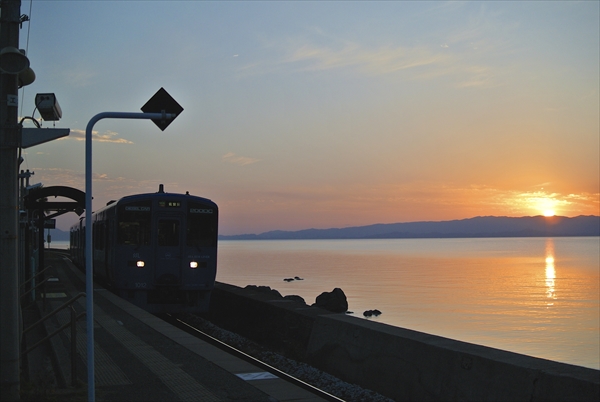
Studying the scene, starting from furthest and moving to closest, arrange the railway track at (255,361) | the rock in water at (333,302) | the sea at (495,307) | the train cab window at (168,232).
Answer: the rock in water at (333,302), the sea at (495,307), the train cab window at (168,232), the railway track at (255,361)

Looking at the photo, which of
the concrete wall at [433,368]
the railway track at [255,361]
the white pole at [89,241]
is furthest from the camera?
the railway track at [255,361]

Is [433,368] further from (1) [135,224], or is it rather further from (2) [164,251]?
(1) [135,224]

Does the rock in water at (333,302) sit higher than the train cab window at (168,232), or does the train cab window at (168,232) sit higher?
the train cab window at (168,232)

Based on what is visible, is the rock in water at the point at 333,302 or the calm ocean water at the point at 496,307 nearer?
the calm ocean water at the point at 496,307

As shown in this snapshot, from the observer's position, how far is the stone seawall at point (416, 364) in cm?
675

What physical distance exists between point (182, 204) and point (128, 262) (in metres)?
2.16

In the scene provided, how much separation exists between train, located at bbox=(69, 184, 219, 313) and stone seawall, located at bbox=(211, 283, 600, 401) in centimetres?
362

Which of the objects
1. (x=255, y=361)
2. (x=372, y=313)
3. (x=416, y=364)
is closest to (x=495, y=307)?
(x=372, y=313)

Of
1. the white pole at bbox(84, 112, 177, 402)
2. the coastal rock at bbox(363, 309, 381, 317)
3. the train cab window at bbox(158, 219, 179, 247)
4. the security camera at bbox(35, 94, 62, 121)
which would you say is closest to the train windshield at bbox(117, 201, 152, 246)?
the train cab window at bbox(158, 219, 179, 247)

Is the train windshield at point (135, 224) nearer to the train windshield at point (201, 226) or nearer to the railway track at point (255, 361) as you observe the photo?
the train windshield at point (201, 226)

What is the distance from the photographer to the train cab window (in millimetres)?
17234

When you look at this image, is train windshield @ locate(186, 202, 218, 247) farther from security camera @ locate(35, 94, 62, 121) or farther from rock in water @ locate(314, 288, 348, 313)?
rock in water @ locate(314, 288, 348, 313)

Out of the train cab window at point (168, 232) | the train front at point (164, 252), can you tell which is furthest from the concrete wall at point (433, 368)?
the train cab window at point (168, 232)

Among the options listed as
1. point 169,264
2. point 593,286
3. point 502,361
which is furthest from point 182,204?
point 593,286
